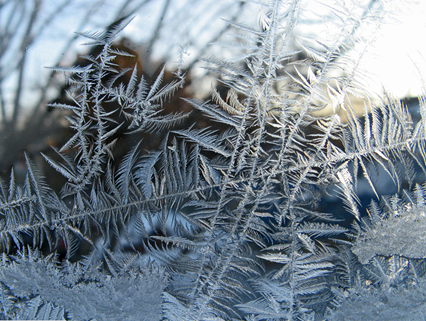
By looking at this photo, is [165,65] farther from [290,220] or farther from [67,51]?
[290,220]

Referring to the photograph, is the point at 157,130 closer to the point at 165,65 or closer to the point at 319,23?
the point at 165,65

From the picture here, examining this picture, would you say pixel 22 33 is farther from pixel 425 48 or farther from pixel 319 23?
pixel 425 48

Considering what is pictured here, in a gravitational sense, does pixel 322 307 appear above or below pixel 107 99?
below

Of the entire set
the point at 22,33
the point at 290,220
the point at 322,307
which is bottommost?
the point at 322,307

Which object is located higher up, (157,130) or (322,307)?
(157,130)

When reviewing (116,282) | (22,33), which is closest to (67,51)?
(22,33)

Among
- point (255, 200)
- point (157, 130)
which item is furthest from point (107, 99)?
point (255, 200)

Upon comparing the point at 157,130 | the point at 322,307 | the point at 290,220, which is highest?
the point at 157,130

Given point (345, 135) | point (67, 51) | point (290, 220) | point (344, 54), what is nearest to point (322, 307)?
point (290, 220)
